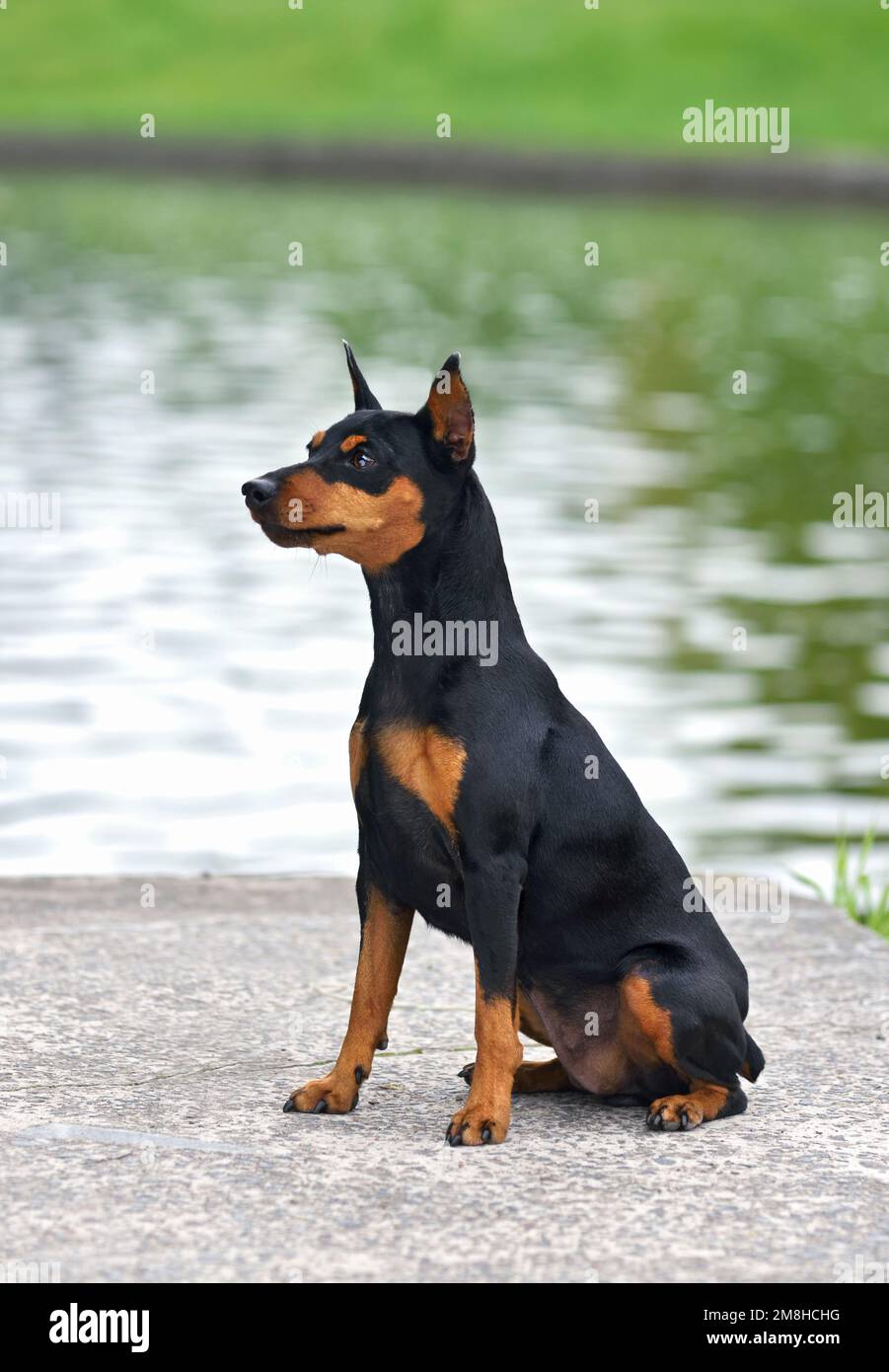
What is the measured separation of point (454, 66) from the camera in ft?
195

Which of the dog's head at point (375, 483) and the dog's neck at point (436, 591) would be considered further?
the dog's neck at point (436, 591)

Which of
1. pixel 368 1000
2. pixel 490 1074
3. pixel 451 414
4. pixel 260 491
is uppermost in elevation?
pixel 451 414

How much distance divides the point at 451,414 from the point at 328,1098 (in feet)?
4.95

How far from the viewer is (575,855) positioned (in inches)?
177

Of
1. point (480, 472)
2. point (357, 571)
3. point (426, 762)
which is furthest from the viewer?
point (480, 472)

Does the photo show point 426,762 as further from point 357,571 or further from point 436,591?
point 357,571

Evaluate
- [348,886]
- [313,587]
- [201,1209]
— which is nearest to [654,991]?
[201,1209]

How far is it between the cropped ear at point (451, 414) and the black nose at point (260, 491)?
1.18 feet

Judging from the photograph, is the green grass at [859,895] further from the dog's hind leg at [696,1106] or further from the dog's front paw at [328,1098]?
the dog's front paw at [328,1098]

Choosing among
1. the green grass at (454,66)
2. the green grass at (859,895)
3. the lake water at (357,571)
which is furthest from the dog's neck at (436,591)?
the green grass at (454,66)

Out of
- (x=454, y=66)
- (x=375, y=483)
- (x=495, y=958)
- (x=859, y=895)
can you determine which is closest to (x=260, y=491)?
(x=375, y=483)

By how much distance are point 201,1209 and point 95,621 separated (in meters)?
7.16

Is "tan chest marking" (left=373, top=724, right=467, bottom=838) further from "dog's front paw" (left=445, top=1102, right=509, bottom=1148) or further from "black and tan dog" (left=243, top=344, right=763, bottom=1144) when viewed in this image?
"dog's front paw" (left=445, top=1102, right=509, bottom=1148)

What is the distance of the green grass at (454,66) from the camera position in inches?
2136
